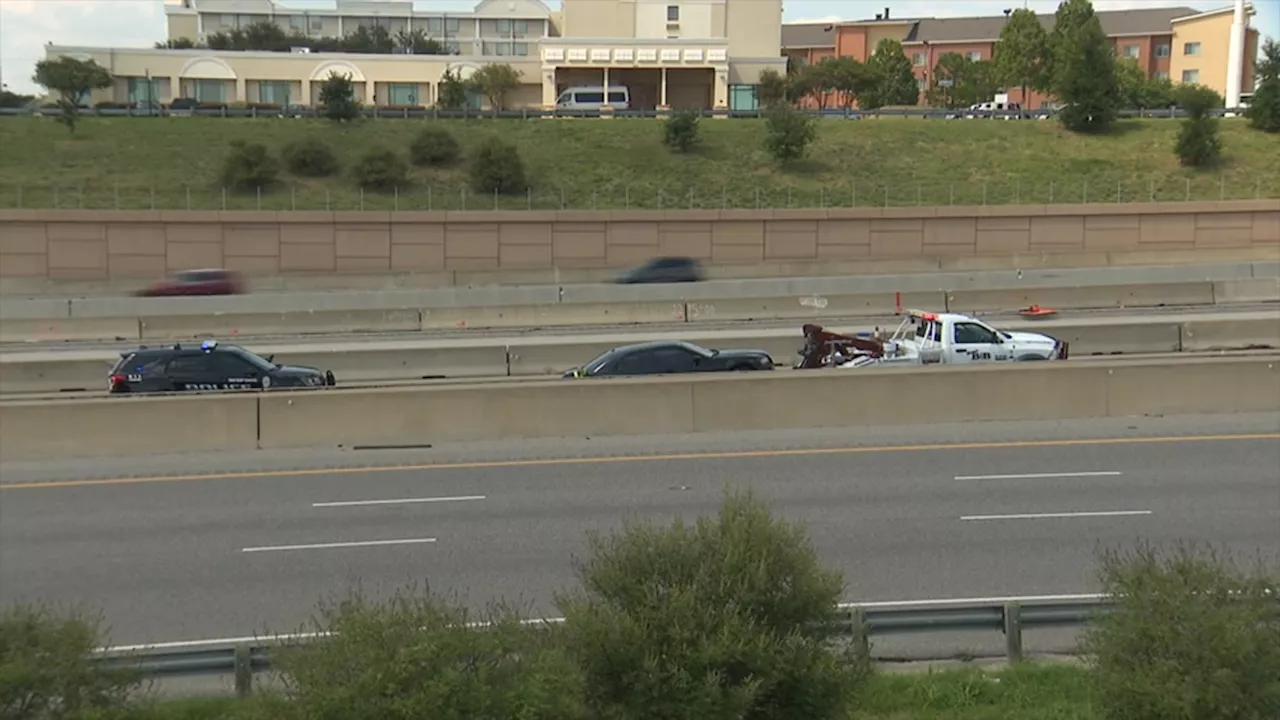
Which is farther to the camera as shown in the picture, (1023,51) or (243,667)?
(1023,51)

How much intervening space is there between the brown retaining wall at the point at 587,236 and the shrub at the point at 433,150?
1013cm

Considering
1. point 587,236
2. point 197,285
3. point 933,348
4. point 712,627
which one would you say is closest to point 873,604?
point 712,627

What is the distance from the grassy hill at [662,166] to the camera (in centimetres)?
5497

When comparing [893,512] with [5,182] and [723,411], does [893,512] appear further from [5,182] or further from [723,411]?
[5,182]

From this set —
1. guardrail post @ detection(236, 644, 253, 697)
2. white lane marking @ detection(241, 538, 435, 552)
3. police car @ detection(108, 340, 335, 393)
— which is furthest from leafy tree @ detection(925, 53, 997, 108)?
guardrail post @ detection(236, 644, 253, 697)

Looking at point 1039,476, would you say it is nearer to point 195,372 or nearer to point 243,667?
point 243,667

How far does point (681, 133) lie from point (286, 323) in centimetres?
3058

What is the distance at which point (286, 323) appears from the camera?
3628 cm

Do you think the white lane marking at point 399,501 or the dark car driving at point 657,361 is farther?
the dark car driving at point 657,361

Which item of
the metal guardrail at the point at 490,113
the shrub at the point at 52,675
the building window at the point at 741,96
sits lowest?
the shrub at the point at 52,675

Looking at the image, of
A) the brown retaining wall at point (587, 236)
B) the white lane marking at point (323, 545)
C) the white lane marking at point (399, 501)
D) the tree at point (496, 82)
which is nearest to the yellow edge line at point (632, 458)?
the white lane marking at point (399, 501)

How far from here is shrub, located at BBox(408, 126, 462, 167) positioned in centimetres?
5934

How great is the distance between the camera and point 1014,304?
37.0 meters

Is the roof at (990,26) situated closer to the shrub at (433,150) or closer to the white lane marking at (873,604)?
the shrub at (433,150)
